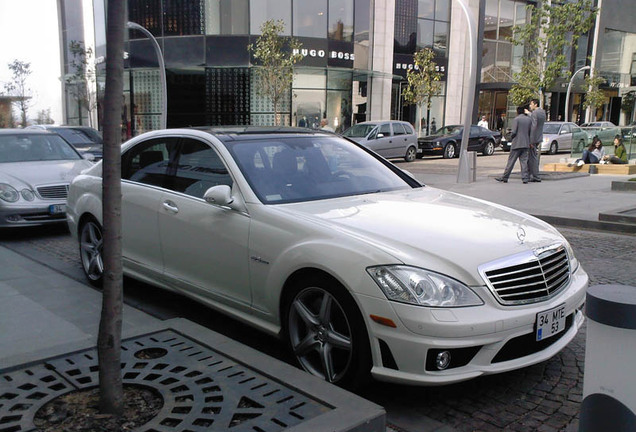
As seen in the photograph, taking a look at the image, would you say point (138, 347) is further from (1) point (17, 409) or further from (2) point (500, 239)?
(2) point (500, 239)

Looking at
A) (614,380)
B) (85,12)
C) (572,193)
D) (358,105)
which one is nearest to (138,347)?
(614,380)

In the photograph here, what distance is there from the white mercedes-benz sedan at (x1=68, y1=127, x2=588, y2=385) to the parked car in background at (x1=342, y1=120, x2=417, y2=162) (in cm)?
1760

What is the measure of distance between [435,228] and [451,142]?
76.0 ft

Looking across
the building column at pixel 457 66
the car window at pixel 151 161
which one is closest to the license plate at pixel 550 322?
the car window at pixel 151 161

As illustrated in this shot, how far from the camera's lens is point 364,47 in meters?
33.9

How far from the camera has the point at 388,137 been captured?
23000 millimetres

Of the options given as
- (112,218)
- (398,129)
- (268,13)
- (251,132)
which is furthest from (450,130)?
(112,218)

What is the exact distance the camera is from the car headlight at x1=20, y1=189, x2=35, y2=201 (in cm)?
820

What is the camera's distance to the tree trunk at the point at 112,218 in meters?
2.45

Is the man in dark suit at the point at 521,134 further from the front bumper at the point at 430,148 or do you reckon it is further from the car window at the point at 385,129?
the front bumper at the point at 430,148

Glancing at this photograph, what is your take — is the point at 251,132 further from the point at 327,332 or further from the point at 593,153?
the point at 593,153

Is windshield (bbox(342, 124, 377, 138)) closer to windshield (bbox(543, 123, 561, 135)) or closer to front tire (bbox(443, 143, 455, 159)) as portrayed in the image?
front tire (bbox(443, 143, 455, 159))

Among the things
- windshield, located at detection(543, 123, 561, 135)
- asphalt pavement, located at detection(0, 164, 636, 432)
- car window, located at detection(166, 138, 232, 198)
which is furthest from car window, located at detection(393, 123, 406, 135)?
car window, located at detection(166, 138, 232, 198)

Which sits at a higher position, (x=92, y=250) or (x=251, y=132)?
(x=251, y=132)
